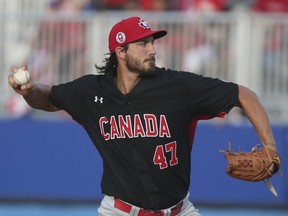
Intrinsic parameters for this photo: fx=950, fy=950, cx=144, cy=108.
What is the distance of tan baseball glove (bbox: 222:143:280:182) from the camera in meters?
6.68

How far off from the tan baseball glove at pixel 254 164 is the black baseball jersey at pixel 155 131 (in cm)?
42

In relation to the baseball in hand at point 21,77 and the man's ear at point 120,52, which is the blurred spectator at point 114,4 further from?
the baseball in hand at point 21,77

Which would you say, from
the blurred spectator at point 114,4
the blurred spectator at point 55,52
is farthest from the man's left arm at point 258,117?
the blurred spectator at point 114,4

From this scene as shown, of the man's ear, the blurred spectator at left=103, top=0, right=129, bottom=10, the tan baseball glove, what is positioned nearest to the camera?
the tan baseball glove

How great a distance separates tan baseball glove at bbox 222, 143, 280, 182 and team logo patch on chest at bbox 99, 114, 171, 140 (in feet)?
1.79

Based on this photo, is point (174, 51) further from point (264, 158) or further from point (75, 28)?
point (264, 158)

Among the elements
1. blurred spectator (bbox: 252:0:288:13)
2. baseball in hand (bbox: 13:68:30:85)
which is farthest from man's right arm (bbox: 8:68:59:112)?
blurred spectator (bbox: 252:0:288:13)

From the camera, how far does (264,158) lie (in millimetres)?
6699

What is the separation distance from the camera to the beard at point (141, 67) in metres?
6.98

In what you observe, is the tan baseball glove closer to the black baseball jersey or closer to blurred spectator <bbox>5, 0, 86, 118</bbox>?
the black baseball jersey

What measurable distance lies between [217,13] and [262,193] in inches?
98.7

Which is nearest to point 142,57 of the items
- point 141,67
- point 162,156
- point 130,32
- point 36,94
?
point 141,67

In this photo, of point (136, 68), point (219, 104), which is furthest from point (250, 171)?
point (136, 68)

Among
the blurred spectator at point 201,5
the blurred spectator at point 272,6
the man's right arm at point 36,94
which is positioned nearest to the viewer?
the man's right arm at point 36,94
